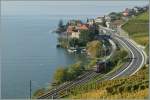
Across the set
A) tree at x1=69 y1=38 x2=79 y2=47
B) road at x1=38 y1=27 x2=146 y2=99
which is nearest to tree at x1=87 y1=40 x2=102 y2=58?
road at x1=38 y1=27 x2=146 y2=99

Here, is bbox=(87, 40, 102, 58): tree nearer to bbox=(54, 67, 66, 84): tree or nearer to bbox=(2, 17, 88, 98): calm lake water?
bbox=(2, 17, 88, 98): calm lake water

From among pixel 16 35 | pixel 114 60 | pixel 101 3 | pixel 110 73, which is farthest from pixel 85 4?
pixel 16 35

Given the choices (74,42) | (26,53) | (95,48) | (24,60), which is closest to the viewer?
(24,60)

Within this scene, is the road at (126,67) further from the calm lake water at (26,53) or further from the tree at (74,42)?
the tree at (74,42)

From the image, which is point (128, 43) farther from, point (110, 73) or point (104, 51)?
point (110, 73)

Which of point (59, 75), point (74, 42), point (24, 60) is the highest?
point (74, 42)

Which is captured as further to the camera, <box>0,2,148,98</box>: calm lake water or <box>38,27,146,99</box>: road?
<box>38,27,146,99</box>: road

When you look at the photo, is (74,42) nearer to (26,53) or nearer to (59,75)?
(26,53)

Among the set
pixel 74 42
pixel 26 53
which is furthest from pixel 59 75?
pixel 74 42

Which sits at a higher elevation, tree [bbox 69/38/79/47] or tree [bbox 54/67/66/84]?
tree [bbox 69/38/79/47]

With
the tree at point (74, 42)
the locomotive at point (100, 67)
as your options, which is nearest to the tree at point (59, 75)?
the locomotive at point (100, 67)

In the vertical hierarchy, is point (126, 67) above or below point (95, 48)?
below
